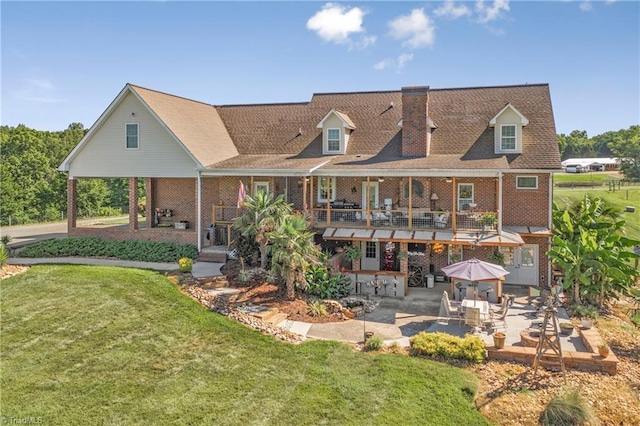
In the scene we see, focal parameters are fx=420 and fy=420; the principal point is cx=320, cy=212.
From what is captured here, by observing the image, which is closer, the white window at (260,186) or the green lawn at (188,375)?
the green lawn at (188,375)

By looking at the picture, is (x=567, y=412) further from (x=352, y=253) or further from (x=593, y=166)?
(x=593, y=166)

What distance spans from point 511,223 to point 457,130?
20.6 ft

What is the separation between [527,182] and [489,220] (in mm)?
3812

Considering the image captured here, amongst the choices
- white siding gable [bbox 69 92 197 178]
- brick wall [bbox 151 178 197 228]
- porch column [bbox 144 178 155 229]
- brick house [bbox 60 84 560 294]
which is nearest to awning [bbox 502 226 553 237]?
brick house [bbox 60 84 560 294]

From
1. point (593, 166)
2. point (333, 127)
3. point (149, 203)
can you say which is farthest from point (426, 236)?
point (593, 166)

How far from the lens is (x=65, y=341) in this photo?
12453 millimetres

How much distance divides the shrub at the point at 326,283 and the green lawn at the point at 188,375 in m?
4.42

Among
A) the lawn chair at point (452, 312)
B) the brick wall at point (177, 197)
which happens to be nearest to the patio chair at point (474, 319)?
the lawn chair at point (452, 312)

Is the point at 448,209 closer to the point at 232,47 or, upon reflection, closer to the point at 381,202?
the point at 381,202

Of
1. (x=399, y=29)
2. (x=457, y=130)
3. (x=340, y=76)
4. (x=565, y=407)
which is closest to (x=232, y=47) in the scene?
(x=399, y=29)

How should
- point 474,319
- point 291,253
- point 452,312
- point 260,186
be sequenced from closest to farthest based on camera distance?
point 474,319 → point 452,312 → point 291,253 → point 260,186

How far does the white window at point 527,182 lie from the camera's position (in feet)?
67.8

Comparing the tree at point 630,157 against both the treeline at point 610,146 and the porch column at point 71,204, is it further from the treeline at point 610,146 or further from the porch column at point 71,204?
the porch column at point 71,204

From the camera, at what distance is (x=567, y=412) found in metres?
8.62
